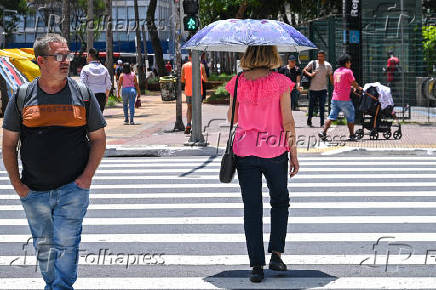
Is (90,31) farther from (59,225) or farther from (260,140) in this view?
(59,225)

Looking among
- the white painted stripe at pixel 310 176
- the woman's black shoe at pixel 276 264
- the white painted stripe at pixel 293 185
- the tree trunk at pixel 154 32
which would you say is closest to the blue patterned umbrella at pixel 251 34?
the woman's black shoe at pixel 276 264

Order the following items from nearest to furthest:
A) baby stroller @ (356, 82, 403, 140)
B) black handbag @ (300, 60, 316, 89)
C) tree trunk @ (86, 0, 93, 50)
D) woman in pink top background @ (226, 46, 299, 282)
Answer: woman in pink top background @ (226, 46, 299, 282) < baby stroller @ (356, 82, 403, 140) < black handbag @ (300, 60, 316, 89) < tree trunk @ (86, 0, 93, 50)

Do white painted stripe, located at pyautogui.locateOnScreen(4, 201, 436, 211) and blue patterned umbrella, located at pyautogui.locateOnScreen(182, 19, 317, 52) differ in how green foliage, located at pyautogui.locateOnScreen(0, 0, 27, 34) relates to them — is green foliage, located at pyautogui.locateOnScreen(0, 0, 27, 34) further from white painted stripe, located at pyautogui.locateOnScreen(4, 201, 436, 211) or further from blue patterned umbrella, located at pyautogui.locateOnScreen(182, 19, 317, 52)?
blue patterned umbrella, located at pyautogui.locateOnScreen(182, 19, 317, 52)

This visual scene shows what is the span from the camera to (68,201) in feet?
16.4

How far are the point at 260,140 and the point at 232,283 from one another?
1110 millimetres

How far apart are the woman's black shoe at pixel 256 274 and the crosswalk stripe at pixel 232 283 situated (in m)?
0.04

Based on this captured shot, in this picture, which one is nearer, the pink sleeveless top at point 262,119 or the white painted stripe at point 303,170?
the pink sleeveless top at point 262,119

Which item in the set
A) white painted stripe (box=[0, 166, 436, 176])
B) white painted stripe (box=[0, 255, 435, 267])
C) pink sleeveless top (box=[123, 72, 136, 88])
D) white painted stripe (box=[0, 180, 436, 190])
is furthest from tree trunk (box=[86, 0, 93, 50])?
white painted stripe (box=[0, 255, 435, 267])

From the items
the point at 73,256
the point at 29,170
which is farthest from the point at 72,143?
the point at 73,256

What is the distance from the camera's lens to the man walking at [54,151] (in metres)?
4.93

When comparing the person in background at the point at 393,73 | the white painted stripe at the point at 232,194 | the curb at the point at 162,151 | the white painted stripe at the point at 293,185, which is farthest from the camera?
the person in background at the point at 393,73

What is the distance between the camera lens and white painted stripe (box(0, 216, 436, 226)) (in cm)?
853

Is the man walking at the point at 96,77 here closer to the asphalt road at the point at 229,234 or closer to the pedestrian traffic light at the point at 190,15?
the pedestrian traffic light at the point at 190,15

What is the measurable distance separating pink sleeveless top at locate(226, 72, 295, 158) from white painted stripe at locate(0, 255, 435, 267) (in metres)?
1.14
